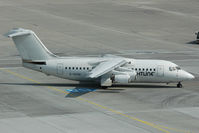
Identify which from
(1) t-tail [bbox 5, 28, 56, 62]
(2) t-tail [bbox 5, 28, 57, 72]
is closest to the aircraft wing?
(2) t-tail [bbox 5, 28, 57, 72]

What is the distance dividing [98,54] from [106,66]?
75.7 ft

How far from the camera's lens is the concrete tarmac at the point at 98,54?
43719mm

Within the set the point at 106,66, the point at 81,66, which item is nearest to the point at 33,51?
the point at 81,66

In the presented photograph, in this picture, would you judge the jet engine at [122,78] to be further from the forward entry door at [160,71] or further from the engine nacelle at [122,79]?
the forward entry door at [160,71]

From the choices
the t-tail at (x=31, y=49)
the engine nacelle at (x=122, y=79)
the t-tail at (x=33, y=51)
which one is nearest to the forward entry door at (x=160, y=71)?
the engine nacelle at (x=122, y=79)

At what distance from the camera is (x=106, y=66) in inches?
2131

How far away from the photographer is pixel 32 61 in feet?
185

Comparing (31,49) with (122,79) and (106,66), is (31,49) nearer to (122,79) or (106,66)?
(106,66)

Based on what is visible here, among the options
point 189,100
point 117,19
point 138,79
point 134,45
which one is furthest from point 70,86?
point 117,19

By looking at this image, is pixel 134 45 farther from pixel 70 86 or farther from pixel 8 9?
pixel 8 9

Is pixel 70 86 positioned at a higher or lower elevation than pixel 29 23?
lower

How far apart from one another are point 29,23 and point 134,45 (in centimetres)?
2505

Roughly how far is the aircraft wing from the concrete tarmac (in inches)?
90.0

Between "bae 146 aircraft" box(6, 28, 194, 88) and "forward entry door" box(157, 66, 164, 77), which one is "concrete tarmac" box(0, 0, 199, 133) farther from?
"forward entry door" box(157, 66, 164, 77)
